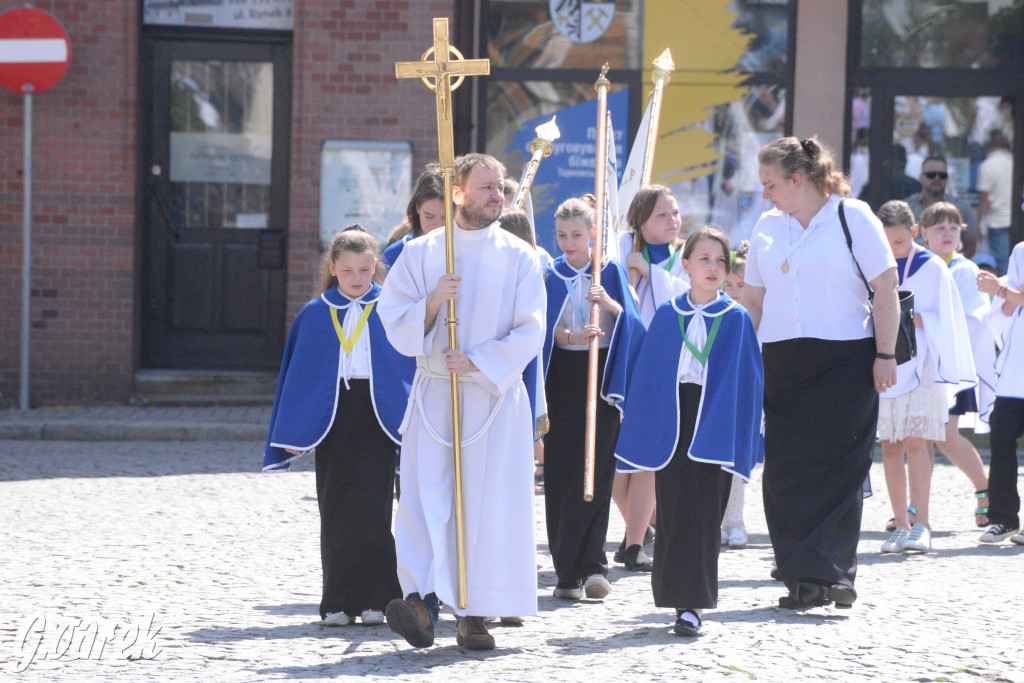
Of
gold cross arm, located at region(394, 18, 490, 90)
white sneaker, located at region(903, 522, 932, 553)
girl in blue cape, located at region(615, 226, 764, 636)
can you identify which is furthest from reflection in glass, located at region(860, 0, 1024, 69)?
gold cross arm, located at region(394, 18, 490, 90)

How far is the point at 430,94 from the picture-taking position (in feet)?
41.7

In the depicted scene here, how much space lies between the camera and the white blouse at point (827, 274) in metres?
6.01

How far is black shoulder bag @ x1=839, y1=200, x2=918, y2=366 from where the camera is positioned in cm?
605

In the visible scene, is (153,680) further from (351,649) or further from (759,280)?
(759,280)

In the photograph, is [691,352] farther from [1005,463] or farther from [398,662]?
[1005,463]

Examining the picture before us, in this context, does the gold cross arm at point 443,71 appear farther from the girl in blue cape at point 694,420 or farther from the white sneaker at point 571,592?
the white sneaker at point 571,592

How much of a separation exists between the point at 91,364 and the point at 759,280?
764 cm

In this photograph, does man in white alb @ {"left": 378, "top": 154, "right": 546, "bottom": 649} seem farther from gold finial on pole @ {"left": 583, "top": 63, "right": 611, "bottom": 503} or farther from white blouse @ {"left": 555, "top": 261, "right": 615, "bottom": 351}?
white blouse @ {"left": 555, "top": 261, "right": 615, "bottom": 351}

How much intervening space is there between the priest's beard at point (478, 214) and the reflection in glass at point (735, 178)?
7922 millimetres

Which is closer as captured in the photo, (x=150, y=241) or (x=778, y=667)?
(x=778, y=667)

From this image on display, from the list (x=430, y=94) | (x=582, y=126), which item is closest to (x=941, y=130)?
(x=582, y=126)

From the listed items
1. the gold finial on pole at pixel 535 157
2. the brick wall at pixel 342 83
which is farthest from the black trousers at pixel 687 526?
the brick wall at pixel 342 83

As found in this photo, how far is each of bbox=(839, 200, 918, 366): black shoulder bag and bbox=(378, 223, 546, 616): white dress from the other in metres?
1.41

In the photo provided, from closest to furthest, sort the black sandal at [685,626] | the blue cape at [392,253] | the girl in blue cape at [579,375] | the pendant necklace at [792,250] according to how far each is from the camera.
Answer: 1. the black sandal at [685,626]
2. the pendant necklace at [792,250]
3. the girl in blue cape at [579,375]
4. the blue cape at [392,253]
